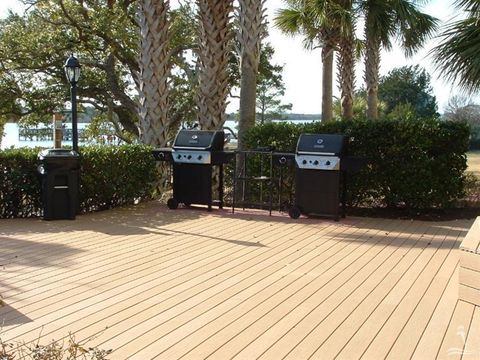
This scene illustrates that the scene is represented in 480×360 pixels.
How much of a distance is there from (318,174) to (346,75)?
8.67 metres

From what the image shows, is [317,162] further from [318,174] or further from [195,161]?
[195,161]

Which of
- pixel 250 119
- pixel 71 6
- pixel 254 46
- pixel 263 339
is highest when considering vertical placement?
pixel 71 6

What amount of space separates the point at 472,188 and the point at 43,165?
23.1ft

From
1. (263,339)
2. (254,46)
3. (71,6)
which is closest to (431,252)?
(263,339)

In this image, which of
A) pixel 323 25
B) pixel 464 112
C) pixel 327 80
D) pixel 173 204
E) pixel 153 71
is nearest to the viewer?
pixel 173 204

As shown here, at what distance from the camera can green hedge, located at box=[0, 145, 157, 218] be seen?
307 inches

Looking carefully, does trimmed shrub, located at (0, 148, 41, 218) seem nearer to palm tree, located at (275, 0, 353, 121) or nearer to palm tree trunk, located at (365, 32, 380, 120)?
palm tree, located at (275, 0, 353, 121)

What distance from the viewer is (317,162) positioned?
7.80 meters

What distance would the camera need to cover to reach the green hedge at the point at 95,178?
779cm

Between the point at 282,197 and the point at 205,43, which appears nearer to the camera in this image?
the point at 282,197

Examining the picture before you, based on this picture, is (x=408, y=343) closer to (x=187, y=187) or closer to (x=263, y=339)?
(x=263, y=339)

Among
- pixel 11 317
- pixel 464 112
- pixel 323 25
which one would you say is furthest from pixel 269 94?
pixel 11 317

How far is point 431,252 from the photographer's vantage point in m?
5.99

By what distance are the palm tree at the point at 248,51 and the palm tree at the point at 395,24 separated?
5116mm
